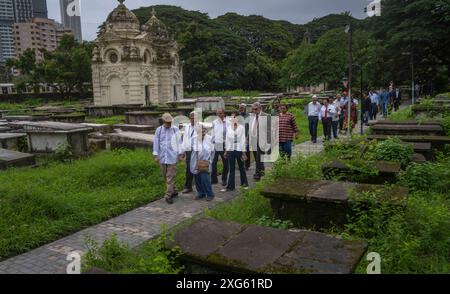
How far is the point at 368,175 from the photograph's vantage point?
576 cm

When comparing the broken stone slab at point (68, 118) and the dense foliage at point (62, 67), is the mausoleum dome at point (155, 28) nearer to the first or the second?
the dense foliage at point (62, 67)

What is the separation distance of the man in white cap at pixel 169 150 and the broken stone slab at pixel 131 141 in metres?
→ 3.95

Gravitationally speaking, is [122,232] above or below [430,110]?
below

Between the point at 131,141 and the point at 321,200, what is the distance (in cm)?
892

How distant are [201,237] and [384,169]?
3272 mm

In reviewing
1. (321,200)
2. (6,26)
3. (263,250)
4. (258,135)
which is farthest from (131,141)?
(6,26)

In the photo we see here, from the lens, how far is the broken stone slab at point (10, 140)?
1230 centimetres

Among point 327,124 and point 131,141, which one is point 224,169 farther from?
point 327,124

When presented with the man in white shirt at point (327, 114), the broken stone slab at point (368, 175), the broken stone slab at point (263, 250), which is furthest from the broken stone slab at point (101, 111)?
the broken stone slab at point (263, 250)

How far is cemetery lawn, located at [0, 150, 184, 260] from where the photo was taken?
247 inches

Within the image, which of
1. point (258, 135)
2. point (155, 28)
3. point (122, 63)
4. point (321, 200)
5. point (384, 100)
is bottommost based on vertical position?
point (321, 200)

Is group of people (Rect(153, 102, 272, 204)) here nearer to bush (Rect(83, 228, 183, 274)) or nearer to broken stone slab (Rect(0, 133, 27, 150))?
bush (Rect(83, 228, 183, 274))

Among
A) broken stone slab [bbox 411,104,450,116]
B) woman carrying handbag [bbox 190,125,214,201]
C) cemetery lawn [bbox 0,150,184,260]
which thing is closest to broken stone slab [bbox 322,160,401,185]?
woman carrying handbag [bbox 190,125,214,201]

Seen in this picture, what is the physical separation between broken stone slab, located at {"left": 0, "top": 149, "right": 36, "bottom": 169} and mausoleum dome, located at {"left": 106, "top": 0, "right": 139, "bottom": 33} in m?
22.9
